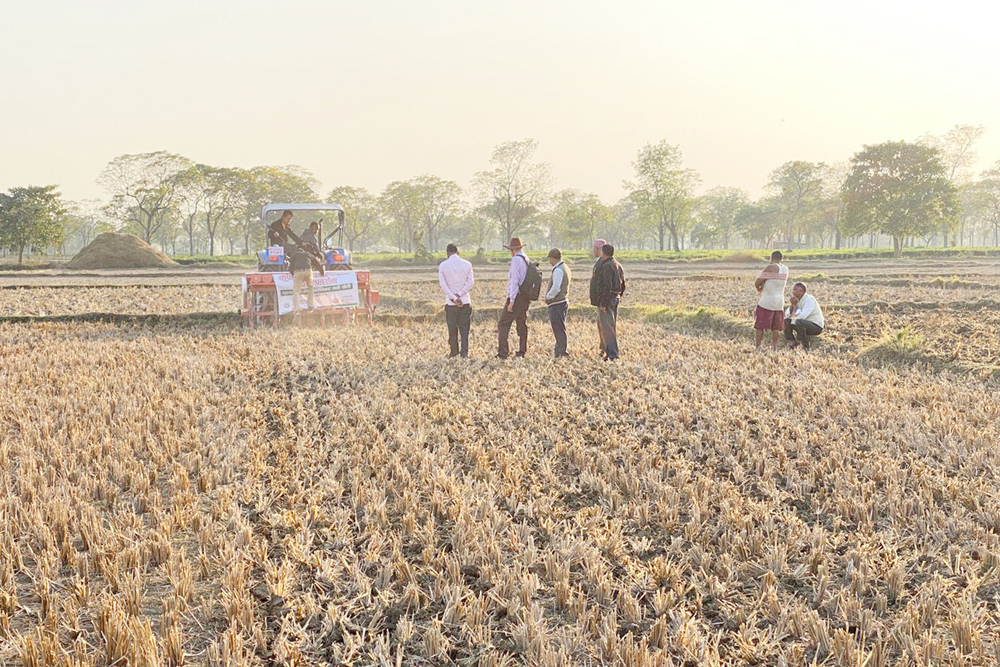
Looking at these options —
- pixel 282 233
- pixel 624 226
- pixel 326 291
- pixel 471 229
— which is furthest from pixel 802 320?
pixel 624 226

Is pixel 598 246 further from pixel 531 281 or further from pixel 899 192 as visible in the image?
pixel 899 192

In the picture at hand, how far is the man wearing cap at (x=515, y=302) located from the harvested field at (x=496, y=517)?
144 cm

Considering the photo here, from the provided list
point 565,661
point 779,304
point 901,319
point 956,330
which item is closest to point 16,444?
point 565,661

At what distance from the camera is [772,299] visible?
9047 millimetres

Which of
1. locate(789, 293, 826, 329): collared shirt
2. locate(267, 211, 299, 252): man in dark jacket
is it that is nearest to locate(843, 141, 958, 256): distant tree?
locate(789, 293, 826, 329): collared shirt

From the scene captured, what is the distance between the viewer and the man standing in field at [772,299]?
882 centimetres

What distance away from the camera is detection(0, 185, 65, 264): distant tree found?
131 feet

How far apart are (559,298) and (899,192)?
174 feet

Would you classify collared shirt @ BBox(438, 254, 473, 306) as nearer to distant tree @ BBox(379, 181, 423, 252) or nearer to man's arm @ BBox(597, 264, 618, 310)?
man's arm @ BBox(597, 264, 618, 310)

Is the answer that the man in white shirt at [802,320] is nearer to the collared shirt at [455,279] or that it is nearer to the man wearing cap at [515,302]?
the man wearing cap at [515,302]

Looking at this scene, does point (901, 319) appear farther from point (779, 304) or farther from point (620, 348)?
point (620, 348)

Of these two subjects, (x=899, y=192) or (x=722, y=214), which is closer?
(x=899, y=192)

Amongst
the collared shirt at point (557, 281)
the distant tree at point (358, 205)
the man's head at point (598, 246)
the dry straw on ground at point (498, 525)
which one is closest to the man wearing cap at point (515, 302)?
the collared shirt at point (557, 281)

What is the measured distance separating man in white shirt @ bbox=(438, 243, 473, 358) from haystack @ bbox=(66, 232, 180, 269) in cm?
3608
